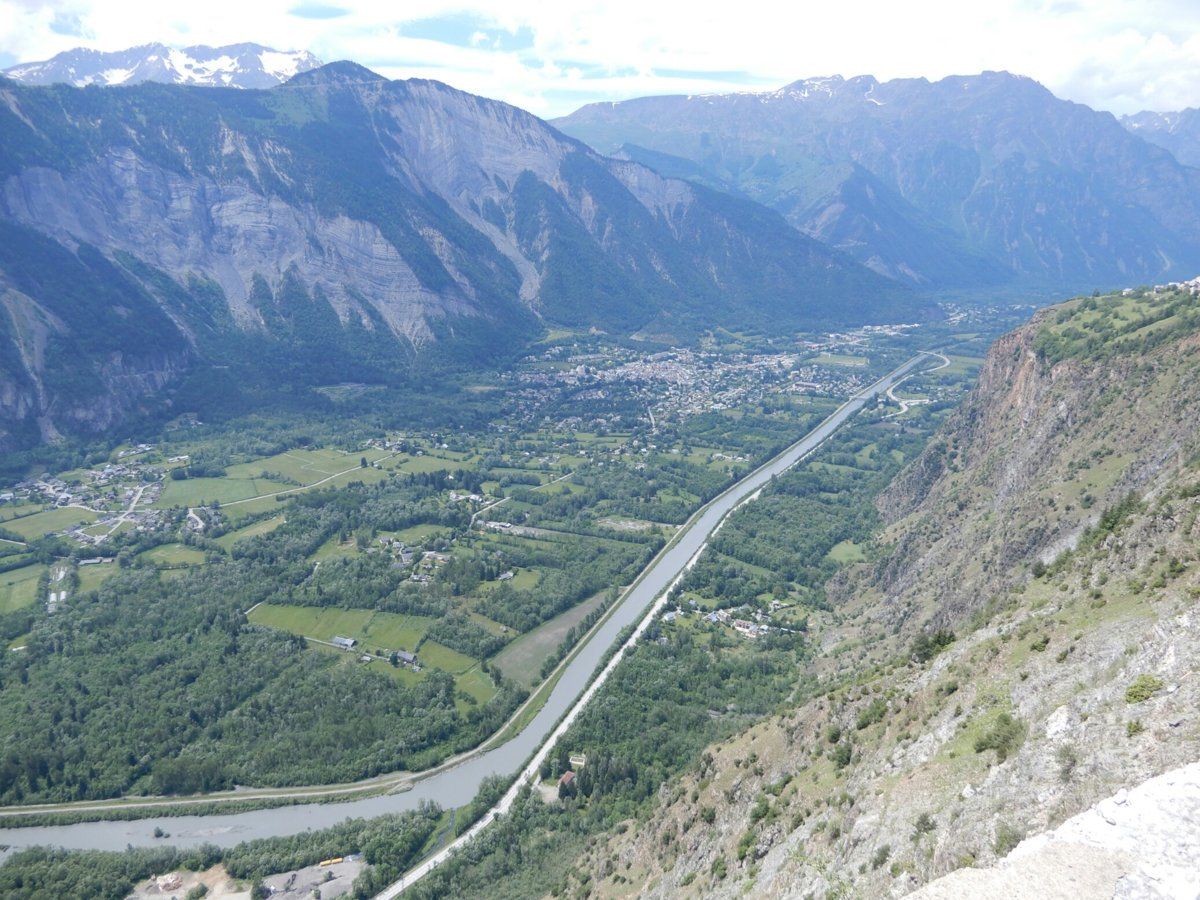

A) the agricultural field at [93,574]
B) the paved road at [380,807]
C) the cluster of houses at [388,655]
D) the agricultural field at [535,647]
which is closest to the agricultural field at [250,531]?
the agricultural field at [93,574]

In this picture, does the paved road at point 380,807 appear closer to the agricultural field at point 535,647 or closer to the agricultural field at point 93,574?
the agricultural field at point 535,647

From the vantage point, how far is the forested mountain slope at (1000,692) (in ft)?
73.4

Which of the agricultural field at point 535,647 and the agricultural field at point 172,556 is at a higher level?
the agricultural field at point 535,647

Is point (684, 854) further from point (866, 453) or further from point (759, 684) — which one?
point (866, 453)

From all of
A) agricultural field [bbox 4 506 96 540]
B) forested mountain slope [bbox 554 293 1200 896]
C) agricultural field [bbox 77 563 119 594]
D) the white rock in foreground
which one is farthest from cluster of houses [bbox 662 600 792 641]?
agricultural field [bbox 4 506 96 540]

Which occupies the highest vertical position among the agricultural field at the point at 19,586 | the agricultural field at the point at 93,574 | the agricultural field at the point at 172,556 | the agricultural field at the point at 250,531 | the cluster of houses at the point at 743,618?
the cluster of houses at the point at 743,618

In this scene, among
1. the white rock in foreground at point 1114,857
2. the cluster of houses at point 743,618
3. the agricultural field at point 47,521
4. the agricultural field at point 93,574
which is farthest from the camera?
the agricultural field at point 47,521

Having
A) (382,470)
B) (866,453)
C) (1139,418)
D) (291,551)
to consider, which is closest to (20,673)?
(291,551)

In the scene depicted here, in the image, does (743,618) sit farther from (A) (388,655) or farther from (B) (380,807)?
(B) (380,807)

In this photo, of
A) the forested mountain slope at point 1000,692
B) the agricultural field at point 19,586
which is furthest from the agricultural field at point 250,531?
the forested mountain slope at point 1000,692

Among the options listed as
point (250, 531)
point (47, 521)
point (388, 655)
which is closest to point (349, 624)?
point (388, 655)

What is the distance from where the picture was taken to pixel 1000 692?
96.7 ft

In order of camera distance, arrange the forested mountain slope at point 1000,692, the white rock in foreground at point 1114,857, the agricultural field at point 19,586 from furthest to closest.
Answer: the agricultural field at point 19,586
the forested mountain slope at point 1000,692
the white rock in foreground at point 1114,857

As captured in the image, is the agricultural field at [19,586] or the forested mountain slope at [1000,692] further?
the agricultural field at [19,586]
